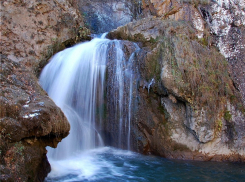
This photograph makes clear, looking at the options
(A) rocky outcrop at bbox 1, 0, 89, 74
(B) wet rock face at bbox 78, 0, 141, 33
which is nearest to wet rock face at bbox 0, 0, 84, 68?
(A) rocky outcrop at bbox 1, 0, 89, 74

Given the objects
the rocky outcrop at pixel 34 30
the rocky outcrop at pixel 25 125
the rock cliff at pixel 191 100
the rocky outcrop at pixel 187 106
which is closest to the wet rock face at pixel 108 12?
the rocky outcrop at pixel 34 30

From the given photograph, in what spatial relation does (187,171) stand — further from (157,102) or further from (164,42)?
(164,42)

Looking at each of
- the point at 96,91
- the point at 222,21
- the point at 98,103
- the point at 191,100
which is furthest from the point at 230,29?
the point at 98,103

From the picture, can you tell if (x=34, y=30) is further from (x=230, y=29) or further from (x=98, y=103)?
Answer: (x=230, y=29)

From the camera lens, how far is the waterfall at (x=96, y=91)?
790cm

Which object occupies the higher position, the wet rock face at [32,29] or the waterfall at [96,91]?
the wet rock face at [32,29]

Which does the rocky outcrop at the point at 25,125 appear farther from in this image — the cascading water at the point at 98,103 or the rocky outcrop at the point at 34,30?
the rocky outcrop at the point at 34,30

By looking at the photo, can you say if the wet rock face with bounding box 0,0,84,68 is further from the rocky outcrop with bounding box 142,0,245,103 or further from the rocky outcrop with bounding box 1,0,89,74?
the rocky outcrop with bounding box 142,0,245,103

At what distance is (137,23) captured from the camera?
972cm

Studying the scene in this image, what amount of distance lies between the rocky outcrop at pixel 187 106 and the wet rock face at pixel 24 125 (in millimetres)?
3834

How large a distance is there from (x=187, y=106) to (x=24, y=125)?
5.03m

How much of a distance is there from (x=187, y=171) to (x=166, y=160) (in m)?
1.05

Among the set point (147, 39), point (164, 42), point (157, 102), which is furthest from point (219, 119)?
point (147, 39)

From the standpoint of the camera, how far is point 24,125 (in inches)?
152
